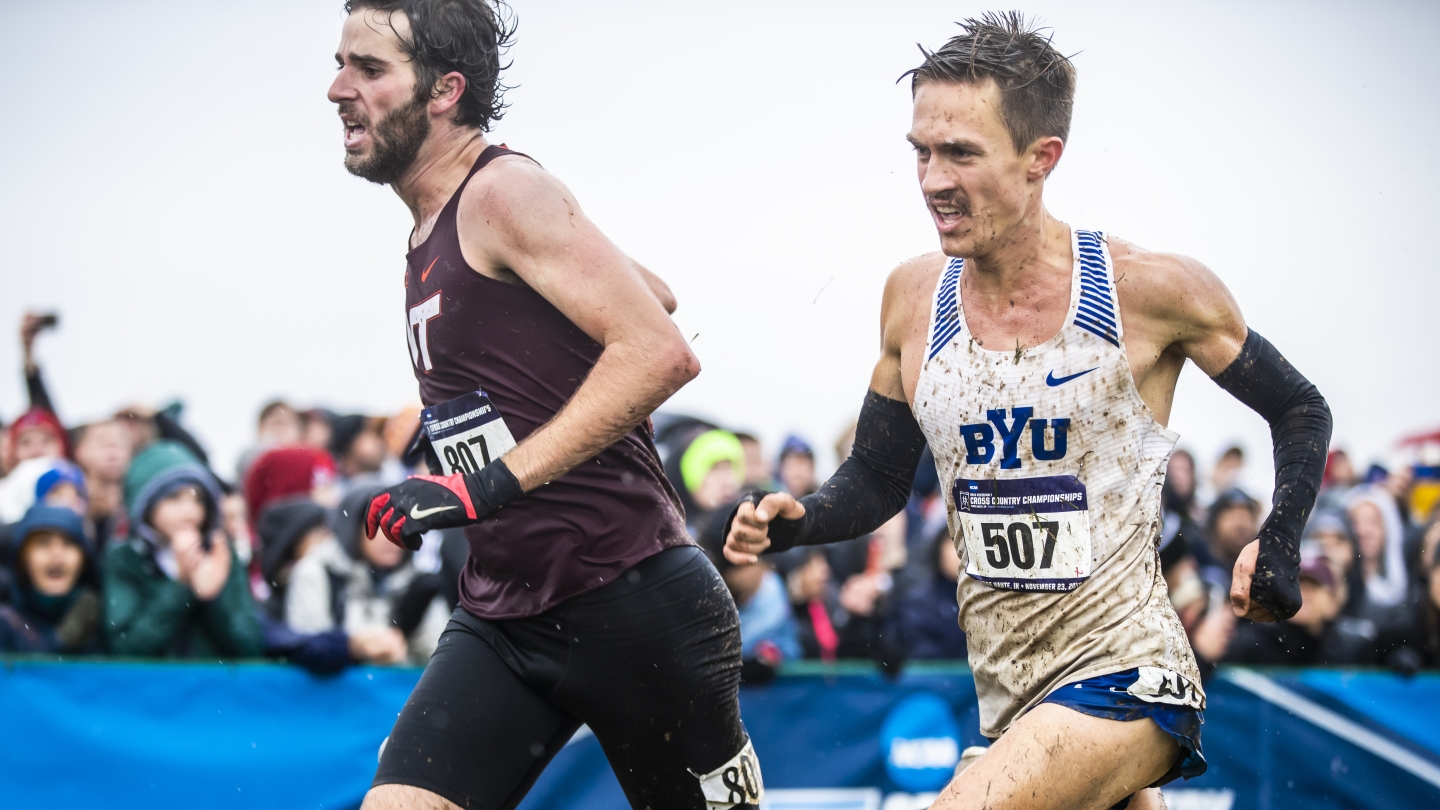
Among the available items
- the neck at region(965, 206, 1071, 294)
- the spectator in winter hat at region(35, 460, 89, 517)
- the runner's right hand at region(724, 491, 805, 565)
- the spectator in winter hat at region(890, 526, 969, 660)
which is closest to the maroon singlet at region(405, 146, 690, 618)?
the runner's right hand at region(724, 491, 805, 565)

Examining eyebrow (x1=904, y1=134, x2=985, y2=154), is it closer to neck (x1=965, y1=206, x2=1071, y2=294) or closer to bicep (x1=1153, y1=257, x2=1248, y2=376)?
neck (x1=965, y1=206, x2=1071, y2=294)

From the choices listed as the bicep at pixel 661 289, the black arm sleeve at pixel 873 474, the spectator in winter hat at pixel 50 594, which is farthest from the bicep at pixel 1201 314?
the spectator in winter hat at pixel 50 594

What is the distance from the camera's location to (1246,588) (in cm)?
294

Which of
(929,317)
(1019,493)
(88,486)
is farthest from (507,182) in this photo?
(88,486)

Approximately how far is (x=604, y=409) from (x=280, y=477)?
4546mm

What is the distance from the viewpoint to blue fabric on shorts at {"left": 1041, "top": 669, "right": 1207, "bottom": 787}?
2953mm

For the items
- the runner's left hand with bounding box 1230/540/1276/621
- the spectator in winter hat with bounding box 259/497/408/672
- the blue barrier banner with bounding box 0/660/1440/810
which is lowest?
the blue barrier banner with bounding box 0/660/1440/810

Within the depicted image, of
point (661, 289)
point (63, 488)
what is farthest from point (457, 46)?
point (63, 488)

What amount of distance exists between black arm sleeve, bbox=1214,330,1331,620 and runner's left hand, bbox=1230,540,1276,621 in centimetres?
1

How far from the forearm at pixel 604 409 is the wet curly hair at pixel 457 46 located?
0.89 m

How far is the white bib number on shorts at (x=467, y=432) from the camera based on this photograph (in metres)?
3.17

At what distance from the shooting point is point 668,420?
7422 mm

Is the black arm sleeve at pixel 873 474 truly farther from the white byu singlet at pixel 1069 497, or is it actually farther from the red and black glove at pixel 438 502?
the red and black glove at pixel 438 502

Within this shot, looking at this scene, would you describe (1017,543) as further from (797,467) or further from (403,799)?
(797,467)
